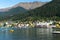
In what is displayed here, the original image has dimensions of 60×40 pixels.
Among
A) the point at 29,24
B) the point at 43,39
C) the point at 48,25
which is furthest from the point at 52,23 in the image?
the point at 43,39

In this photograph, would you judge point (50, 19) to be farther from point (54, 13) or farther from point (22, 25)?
point (22, 25)

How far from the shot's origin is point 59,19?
184m

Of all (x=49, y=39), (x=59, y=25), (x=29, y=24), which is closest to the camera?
(x=49, y=39)

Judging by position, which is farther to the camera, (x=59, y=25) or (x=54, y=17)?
(x=54, y=17)

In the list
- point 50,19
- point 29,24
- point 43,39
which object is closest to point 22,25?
point 29,24

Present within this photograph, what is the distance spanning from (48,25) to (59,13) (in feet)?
73.3

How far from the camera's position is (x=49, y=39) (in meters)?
73.1

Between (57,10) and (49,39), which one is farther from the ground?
(57,10)

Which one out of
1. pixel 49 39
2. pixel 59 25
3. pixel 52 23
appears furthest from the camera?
pixel 52 23

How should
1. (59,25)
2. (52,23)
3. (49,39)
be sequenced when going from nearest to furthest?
(49,39) < (59,25) < (52,23)

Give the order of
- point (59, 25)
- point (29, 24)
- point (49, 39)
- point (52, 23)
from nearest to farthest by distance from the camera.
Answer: point (49, 39), point (59, 25), point (52, 23), point (29, 24)

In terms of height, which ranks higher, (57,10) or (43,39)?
(57,10)

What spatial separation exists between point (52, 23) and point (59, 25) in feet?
49.5

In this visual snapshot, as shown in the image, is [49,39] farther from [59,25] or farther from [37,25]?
[37,25]
